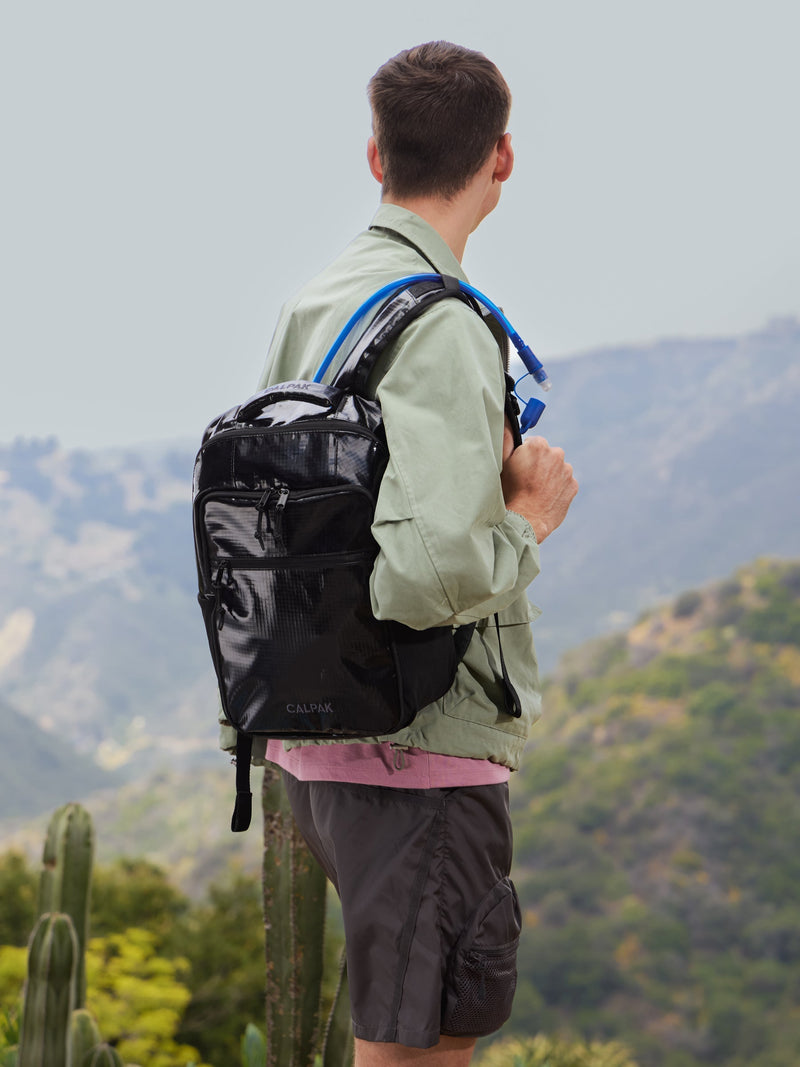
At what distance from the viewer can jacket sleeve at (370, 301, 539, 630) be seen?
1043 mm

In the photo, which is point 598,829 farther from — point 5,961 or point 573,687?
point 5,961

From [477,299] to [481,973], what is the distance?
2.40 feet

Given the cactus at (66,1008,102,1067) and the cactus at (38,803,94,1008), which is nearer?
the cactus at (66,1008,102,1067)

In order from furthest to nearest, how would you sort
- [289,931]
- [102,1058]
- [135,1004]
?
1. [135,1004]
2. [102,1058]
3. [289,931]

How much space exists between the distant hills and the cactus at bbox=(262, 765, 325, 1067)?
7753 cm

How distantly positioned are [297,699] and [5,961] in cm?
567

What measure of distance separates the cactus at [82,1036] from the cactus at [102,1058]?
1.2 inches

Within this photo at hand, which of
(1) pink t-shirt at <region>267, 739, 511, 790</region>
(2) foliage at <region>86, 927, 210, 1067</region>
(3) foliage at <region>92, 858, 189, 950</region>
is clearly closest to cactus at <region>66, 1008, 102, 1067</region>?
(1) pink t-shirt at <region>267, 739, 511, 790</region>

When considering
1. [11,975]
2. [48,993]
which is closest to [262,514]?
[48,993]

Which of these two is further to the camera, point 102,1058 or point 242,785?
point 102,1058

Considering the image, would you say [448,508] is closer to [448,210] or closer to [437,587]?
[437,587]

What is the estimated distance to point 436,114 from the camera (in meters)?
1.23

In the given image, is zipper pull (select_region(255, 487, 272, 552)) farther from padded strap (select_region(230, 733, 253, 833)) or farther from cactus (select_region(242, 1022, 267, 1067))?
cactus (select_region(242, 1022, 267, 1067))

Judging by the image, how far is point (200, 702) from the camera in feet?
287
